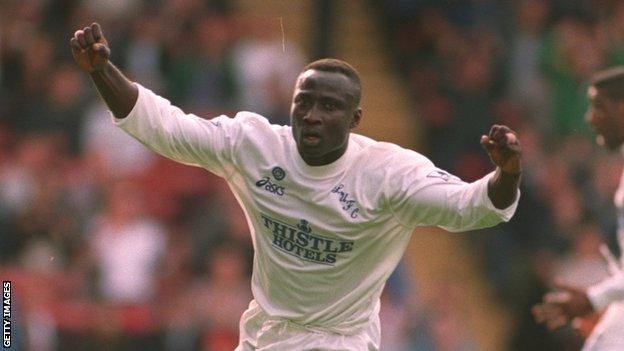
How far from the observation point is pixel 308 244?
759 cm

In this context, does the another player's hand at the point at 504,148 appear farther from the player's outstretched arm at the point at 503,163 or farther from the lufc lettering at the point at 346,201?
the lufc lettering at the point at 346,201

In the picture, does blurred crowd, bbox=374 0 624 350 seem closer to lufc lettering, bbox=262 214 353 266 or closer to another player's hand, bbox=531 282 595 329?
another player's hand, bbox=531 282 595 329

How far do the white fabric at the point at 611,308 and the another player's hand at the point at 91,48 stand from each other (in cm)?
304

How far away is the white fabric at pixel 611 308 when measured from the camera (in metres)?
8.83

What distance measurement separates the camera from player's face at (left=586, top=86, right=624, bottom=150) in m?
9.36

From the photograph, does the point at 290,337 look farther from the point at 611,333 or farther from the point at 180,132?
the point at 611,333

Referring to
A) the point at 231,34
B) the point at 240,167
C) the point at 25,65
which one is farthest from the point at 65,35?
the point at 240,167

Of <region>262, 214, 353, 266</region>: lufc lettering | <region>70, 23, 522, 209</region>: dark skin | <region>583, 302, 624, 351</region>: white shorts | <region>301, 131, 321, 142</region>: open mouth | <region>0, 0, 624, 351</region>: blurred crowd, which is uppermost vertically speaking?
<region>70, 23, 522, 209</region>: dark skin

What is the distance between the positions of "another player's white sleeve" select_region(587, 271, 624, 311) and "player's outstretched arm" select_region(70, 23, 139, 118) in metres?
2.82

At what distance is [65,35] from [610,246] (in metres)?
4.74

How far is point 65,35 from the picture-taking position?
45.6 ft

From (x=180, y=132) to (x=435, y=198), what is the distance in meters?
1.16

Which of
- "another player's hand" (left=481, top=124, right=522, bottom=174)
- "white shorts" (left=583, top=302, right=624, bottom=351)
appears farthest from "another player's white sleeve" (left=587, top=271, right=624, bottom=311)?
"another player's hand" (left=481, top=124, right=522, bottom=174)

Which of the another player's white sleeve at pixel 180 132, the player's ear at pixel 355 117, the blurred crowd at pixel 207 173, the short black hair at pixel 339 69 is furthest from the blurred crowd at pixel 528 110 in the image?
the another player's white sleeve at pixel 180 132
